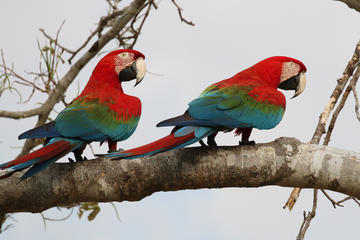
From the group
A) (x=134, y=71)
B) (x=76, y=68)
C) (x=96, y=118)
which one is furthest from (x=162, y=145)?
(x=76, y=68)

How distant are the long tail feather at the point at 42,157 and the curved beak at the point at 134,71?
0.57 m

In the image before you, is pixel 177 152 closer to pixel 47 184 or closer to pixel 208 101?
pixel 208 101

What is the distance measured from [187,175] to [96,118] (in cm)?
48

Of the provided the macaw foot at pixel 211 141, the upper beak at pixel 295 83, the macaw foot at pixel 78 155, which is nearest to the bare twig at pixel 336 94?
the upper beak at pixel 295 83

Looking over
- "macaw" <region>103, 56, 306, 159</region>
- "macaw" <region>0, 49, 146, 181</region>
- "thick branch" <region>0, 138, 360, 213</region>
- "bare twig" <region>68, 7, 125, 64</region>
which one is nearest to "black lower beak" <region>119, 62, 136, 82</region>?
"macaw" <region>0, 49, 146, 181</region>

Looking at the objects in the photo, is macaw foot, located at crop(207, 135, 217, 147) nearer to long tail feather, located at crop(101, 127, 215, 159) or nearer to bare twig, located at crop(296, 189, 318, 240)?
long tail feather, located at crop(101, 127, 215, 159)

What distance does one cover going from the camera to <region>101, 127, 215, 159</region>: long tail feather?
2037 millimetres

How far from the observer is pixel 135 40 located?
373 centimetres

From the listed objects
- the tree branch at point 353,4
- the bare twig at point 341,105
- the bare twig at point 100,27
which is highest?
the bare twig at point 100,27

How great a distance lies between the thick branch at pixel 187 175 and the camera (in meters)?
2.28

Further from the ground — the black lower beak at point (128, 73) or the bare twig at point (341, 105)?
the black lower beak at point (128, 73)

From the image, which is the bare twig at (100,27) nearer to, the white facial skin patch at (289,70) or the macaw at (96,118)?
the macaw at (96,118)

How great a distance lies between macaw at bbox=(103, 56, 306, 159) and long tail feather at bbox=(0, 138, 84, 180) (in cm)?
21

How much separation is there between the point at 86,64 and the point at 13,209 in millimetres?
1355
